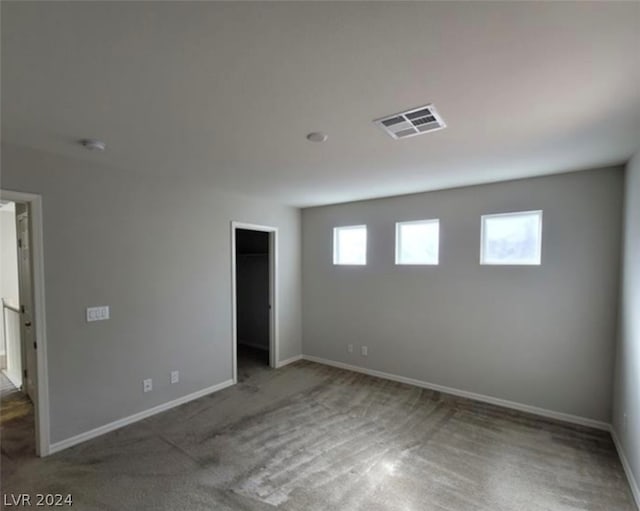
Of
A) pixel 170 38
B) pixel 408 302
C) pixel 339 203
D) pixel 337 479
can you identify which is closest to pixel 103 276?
pixel 170 38

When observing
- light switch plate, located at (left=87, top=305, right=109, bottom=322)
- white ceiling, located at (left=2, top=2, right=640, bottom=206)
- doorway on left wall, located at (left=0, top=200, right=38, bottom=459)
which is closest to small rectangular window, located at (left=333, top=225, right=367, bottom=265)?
white ceiling, located at (left=2, top=2, right=640, bottom=206)

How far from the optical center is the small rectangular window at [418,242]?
163 inches

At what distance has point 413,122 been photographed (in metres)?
2.09

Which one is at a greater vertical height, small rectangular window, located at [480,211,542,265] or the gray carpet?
small rectangular window, located at [480,211,542,265]

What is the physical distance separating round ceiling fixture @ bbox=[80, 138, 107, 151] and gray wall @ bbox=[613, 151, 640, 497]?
14.0ft

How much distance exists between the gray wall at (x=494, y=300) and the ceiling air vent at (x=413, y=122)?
200 cm

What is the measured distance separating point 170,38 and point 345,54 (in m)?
0.75

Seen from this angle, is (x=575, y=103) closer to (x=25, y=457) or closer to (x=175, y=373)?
(x=175, y=373)

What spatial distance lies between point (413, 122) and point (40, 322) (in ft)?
11.1

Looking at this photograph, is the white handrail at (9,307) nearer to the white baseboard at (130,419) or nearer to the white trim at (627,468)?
the white baseboard at (130,419)

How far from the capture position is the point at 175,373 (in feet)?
11.8

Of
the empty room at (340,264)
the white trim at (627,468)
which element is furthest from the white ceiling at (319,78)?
the white trim at (627,468)

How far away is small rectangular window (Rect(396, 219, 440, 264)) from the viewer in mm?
4152

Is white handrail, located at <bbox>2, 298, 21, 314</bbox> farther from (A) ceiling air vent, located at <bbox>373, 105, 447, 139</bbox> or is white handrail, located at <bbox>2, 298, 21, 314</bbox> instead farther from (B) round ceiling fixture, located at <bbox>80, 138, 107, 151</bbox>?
(A) ceiling air vent, located at <bbox>373, 105, 447, 139</bbox>
